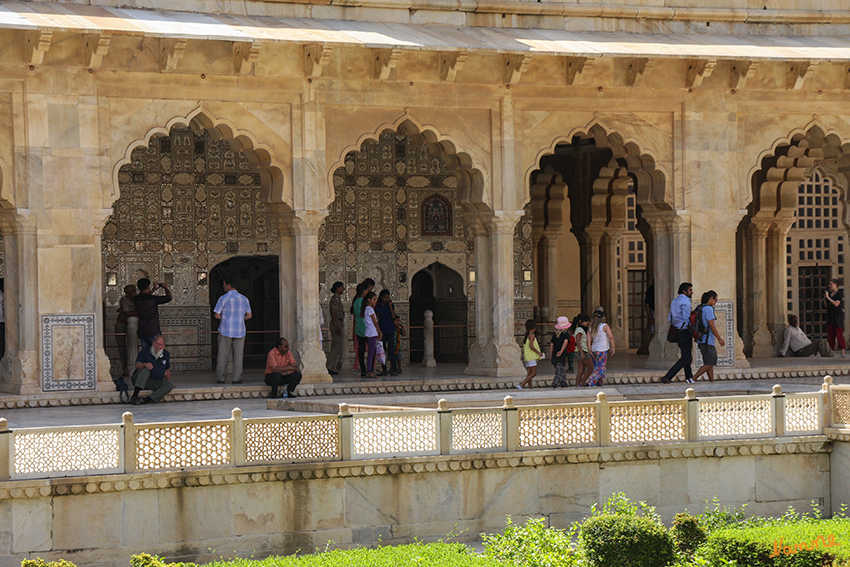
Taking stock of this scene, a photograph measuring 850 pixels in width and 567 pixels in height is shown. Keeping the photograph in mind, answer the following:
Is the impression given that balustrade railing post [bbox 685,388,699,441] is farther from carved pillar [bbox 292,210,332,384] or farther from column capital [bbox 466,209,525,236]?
carved pillar [bbox 292,210,332,384]

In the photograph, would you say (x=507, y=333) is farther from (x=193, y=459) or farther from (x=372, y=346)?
(x=193, y=459)

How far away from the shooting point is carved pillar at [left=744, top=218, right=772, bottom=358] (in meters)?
17.8

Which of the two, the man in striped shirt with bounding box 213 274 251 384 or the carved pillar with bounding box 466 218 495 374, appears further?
the carved pillar with bounding box 466 218 495 374

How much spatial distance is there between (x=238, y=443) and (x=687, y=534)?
3073mm

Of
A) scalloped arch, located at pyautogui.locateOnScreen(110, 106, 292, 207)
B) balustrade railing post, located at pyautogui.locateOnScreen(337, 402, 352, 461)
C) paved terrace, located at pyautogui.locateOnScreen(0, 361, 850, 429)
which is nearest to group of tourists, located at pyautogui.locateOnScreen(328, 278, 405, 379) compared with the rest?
paved terrace, located at pyautogui.locateOnScreen(0, 361, 850, 429)

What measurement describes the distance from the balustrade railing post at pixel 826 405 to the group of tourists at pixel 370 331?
16.4 ft

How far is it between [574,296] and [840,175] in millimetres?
4161

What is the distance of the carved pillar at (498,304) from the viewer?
45.4 feet

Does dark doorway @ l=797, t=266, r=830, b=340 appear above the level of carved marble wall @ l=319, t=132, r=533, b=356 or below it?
below

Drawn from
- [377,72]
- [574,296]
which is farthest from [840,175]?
[377,72]

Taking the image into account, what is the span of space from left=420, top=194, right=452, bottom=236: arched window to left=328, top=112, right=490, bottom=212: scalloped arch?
2778 millimetres

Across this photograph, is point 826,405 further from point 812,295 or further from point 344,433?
point 812,295

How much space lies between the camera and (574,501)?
9672 mm

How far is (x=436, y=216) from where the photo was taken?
16984 millimetres
